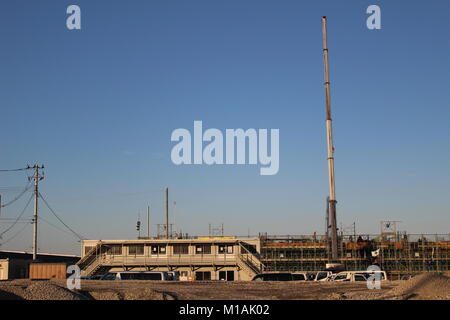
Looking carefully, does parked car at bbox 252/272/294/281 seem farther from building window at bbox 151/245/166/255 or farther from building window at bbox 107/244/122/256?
building window at bbox 107/244/122/256

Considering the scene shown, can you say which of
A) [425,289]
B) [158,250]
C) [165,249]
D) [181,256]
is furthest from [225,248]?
[425,289]

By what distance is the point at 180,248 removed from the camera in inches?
2879

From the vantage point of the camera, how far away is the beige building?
71.1m

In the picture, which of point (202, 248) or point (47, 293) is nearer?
point (47, 293)

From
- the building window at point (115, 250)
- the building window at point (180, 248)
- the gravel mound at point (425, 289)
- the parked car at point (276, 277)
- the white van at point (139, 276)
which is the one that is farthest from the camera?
the building window at point (115, 250)

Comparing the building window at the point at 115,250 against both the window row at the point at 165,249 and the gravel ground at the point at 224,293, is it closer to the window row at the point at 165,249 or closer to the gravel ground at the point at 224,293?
the window row at the point at 165,249

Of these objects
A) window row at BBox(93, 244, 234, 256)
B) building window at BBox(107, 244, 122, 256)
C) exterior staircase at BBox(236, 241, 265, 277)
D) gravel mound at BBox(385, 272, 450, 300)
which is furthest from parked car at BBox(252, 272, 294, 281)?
building window at BBox(107, 244, 122, 256)

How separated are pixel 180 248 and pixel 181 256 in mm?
1162

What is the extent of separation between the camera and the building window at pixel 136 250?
2904 inches

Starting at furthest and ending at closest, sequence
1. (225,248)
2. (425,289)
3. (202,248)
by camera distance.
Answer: (202,248), (225,248), (425,289)

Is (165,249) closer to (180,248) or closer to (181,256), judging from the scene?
(180,248)

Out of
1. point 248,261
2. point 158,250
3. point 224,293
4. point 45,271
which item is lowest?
point 45,271

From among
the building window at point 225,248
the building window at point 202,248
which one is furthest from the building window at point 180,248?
the building window at point 225,248
